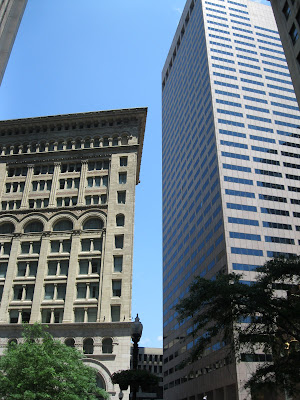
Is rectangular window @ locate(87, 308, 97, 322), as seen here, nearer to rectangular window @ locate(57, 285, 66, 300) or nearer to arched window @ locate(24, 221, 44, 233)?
rectangular window @ locate(57, 285, 66, 300)

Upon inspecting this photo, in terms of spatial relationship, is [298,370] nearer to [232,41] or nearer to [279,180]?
[279,180]

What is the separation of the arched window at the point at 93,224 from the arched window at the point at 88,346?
14395 mm

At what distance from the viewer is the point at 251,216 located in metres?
79.7

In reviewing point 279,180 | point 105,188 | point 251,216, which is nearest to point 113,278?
point 105,188

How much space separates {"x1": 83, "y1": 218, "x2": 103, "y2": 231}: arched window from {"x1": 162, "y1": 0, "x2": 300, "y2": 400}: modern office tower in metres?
31.0

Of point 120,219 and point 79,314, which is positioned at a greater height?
point 120,219

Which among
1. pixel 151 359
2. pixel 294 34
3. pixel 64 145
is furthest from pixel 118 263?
pixel 151 359

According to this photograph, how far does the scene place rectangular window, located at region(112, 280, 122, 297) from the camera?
4653 cm

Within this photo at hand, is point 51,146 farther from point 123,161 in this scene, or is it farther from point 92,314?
point 92,314

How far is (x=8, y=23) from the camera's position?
25.5 metres

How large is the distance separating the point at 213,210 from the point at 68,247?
135 ft

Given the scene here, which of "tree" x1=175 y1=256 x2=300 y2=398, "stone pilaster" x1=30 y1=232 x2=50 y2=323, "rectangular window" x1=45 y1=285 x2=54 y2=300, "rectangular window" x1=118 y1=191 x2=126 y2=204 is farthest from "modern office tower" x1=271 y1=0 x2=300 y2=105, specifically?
"rectangular window" x1=45 y1=285 x2=54 y2=300

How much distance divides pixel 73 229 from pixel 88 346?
49.2ft

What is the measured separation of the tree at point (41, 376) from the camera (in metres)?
30.2
